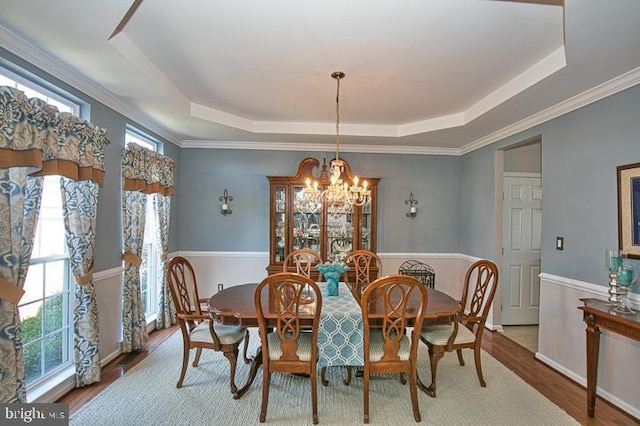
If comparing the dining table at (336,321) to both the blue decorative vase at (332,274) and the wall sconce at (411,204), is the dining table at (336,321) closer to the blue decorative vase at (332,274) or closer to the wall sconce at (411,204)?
the blue decorative vase at (332,274)

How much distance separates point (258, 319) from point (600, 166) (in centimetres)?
297

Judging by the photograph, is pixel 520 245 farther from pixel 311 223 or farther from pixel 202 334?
pixel 202 334

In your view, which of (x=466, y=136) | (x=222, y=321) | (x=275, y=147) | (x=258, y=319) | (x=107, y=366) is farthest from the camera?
(x=275, y=147)

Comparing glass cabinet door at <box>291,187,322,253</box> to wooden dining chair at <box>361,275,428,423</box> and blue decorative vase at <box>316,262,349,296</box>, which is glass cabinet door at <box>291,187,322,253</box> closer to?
blue decorative vase at <box>316,262,349,296</box>

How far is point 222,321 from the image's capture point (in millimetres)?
2295

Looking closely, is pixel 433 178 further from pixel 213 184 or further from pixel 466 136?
pixel 213 184

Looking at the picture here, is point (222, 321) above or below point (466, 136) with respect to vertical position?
below

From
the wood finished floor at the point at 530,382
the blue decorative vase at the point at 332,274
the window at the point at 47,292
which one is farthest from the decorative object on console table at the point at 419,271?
the window at the point at 47,292

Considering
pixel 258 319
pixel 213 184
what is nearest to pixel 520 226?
pixel 258 319

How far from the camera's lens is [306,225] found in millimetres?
4621

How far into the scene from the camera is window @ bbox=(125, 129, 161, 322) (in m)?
4.01

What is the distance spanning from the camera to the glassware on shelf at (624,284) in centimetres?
224

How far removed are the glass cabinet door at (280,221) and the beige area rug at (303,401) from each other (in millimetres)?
1800

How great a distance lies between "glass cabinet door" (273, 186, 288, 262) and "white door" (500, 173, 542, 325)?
115 inches
